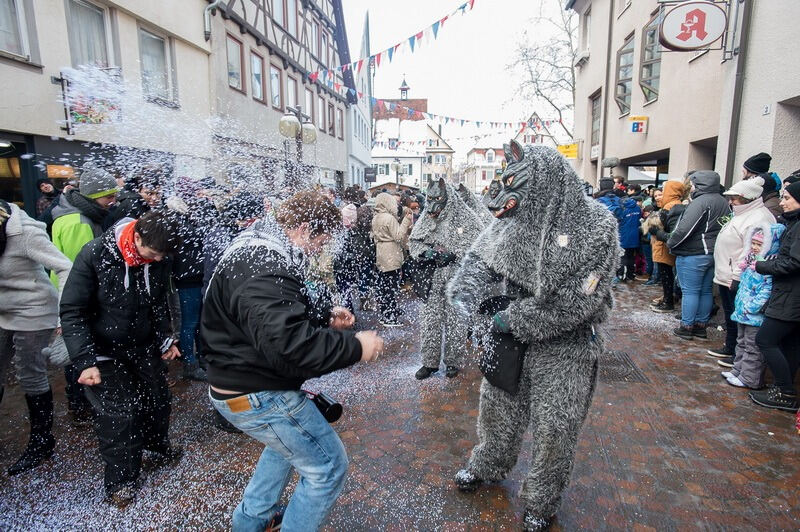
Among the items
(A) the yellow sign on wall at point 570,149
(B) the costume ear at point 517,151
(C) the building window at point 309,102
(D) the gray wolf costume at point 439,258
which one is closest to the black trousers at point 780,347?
(D) the gray wolf costume at point 439,258

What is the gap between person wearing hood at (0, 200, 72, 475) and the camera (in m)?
3.18

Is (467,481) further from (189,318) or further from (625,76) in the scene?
(625,76)

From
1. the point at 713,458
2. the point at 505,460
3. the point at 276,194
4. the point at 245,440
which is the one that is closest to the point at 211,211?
the point at 276,194

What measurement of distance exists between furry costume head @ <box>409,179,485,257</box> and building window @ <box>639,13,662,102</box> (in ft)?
31.9

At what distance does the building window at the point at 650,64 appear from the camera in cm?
1158

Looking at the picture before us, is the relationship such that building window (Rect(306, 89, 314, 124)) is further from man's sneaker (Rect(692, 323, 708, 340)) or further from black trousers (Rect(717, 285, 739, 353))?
black trousers (Rect(717, 285, 739, 353))

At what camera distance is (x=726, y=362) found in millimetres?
5059

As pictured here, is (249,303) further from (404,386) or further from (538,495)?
(404,386)

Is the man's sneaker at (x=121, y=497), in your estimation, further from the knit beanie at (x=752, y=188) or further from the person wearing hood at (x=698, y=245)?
the person wearing hood at (x=698, y=245)

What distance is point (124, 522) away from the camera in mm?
2697

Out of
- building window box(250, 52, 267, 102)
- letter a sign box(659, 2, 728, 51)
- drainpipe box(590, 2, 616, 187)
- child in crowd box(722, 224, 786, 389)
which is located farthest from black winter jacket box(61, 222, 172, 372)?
drainpipe box(590, 2, 616, 187)

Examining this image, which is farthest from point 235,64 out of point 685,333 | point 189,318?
point 685,333

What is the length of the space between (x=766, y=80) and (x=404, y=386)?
284 inches

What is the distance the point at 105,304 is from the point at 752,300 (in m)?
5.39
